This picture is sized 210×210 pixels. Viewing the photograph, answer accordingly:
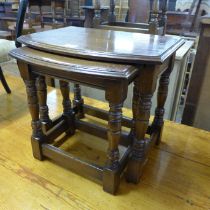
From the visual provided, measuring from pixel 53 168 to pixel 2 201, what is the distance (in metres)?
0.23

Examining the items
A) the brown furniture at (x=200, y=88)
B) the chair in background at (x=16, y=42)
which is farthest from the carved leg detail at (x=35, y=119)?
the brown furniture at (x=200, y=88)

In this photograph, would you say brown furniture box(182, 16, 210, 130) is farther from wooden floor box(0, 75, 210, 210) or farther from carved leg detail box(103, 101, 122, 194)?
carved leg detail box(103, 101, 122, 194)

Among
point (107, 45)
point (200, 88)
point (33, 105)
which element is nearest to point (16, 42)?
point (33, 105)

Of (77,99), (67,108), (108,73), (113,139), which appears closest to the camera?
(108,73)

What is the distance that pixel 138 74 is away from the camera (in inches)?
28.4

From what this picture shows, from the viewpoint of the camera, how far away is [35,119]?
91 centimetres

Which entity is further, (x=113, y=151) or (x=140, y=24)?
(x=140, y=24)

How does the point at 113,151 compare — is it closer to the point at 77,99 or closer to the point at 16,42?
the point at 77,99

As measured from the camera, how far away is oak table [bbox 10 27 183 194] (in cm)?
66

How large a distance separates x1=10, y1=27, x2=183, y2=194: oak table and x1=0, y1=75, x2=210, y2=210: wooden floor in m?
0.05

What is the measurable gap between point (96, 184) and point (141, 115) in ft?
1.18

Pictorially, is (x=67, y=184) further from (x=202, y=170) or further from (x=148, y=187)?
(x=202, y=170)

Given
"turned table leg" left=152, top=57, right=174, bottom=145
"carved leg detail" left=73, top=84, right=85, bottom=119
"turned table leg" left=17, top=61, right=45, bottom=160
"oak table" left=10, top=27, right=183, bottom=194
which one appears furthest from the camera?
A: "carved leg detail" left=73, top=84, right=85, bottom=119

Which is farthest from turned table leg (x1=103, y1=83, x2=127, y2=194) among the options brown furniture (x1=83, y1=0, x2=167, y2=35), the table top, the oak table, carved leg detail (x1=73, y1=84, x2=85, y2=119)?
brown furniture (x1=83, y1=0, x2=167, y2=35)
